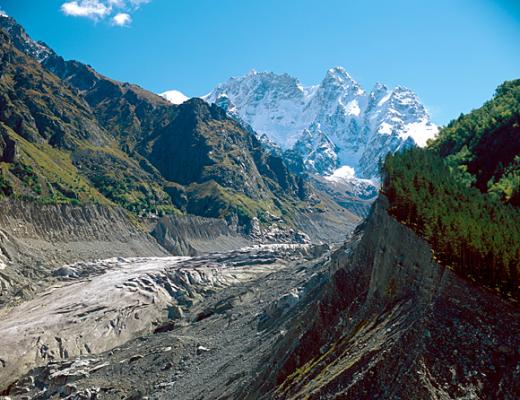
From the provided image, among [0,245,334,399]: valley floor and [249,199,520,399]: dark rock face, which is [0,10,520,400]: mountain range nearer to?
[249,199,520,399]: dark rock face

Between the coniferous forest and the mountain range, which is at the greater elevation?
the coniferous forest

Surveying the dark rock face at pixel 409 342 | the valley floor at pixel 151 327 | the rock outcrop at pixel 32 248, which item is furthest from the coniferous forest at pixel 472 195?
the rock outcrop at pixel 32 248

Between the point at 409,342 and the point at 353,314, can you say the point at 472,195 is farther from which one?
the point at 409,342

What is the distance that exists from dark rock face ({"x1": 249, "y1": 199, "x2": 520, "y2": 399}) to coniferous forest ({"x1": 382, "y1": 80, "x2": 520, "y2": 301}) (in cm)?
136

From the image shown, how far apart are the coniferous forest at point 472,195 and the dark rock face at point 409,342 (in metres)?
1.36

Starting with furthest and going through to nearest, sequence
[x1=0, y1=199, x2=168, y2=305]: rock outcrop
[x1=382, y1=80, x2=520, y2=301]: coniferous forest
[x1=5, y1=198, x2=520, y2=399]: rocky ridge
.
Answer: [x1=0, y1=199, x2=168, y2=305]: rock outcrop, [x1=382, y1=80, x2=520, y2=301]: coniferous forest, [x1=5, y1=198, x2=520, y2=399]: rocky ridge

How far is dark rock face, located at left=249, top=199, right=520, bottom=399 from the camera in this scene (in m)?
30.1

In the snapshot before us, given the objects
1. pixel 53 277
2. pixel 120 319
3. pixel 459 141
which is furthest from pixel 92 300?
pixel 459 141

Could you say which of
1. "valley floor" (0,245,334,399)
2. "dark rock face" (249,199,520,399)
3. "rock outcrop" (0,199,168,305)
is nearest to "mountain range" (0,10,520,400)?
"dark rock face" (249,199,520,399)

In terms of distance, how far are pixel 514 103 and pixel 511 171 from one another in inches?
882

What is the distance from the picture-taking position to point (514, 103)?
79.2 meters

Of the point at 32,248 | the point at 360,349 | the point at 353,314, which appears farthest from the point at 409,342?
the point at 32,248

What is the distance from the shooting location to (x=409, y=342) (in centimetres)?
3197

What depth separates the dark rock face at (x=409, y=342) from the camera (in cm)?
3014
